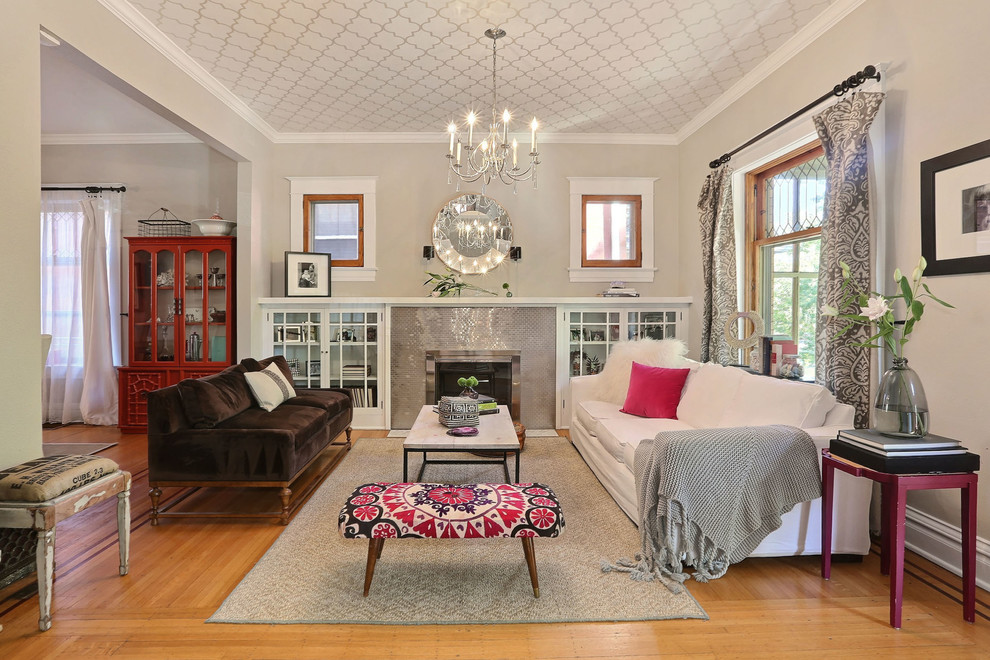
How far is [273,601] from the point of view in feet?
7.11

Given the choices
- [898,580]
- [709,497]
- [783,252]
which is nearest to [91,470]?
[709,497]

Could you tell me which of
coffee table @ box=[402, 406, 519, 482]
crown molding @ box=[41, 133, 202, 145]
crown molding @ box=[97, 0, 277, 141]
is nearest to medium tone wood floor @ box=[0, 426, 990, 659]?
coffee table @ box=[402, 406, 519, 482]

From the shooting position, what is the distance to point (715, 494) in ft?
7.74

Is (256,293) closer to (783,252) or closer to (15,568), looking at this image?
(15,568)

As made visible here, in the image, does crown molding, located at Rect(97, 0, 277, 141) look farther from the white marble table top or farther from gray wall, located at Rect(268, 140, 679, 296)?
the white marble table top

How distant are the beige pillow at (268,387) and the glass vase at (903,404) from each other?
11.6 feet

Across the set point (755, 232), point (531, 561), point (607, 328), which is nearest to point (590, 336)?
point (607, 328)

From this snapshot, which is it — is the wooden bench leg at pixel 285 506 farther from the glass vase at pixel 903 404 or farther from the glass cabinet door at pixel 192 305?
the glass vase at pixel 903 404

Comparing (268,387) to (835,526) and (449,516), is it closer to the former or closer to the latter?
(449,516)

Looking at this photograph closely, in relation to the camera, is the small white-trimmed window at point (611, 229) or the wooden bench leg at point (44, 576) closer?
the wooden bench leg at point (44, 576)

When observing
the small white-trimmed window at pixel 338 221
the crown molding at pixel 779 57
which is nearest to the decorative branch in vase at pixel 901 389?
the crown molding at pixel 779 57

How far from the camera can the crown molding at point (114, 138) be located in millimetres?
5383

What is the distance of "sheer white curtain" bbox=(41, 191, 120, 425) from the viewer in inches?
209

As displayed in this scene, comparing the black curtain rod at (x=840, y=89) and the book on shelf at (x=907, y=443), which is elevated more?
the black curtain rod at (x=840, y=89)
